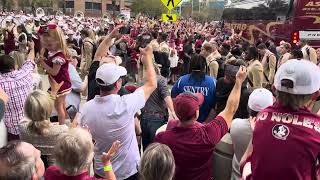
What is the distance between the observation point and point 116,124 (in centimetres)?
403

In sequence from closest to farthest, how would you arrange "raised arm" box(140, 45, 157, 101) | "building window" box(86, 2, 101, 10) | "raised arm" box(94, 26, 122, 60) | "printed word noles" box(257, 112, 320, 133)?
1. "printed word noles" box(257, 112, 320, 133)
2. "raised arm" box(140, 45, 157, 101)
3. "raised arm" box(94, 26, 122, 60)
4. "building window" box(86, 2, 101, 10)

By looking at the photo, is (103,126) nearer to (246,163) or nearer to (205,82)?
(246,163)

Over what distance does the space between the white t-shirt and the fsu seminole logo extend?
1548mm

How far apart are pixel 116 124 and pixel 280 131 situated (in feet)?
5.35

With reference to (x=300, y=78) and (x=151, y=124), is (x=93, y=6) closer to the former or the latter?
(x=151, y=124)

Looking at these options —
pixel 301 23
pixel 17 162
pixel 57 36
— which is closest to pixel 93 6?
pixel 301 23

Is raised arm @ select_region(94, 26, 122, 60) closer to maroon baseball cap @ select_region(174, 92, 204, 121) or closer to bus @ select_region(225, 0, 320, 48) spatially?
maroon baseball cap @ select_region(174, 92, 204, 121)

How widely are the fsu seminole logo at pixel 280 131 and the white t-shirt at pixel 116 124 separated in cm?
155

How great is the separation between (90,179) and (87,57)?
9.04 m

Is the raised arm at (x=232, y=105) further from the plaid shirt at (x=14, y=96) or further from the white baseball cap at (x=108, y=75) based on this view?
the plaid shirt at (x=14, y=96)

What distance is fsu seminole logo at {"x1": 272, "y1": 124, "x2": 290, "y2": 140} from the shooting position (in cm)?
276

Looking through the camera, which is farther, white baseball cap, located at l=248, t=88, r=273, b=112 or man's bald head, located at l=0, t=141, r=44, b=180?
white baseball cap, located at l=248, t=88, r=273, b=112

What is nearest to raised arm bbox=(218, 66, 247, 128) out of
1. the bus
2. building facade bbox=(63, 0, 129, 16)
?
the bus

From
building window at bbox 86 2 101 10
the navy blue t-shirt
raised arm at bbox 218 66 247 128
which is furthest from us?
building window at bbox 86 2 101 10
